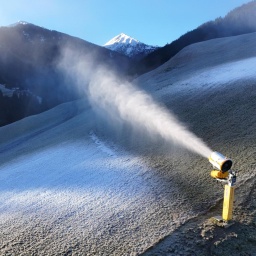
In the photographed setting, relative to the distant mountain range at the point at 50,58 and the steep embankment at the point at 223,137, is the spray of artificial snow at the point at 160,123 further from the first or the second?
the distant mountain range at the point at 50,58

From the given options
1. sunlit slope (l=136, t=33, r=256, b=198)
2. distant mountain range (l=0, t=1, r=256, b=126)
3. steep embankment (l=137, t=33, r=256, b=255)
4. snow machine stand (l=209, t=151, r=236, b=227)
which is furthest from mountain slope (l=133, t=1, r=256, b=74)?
snow machine stand (l=209, t=151, r=236, b=227)

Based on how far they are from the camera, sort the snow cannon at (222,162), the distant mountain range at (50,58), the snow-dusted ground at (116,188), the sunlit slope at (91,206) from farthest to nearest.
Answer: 1. the distant mountain range at (50,58)
2. the snow-dusted ground at (116,188)
3. the sunlit slope at (91,206)
4. the snow cannon at (222,162)

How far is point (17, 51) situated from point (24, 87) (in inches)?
1485

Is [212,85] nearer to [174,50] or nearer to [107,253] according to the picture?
[107,253]

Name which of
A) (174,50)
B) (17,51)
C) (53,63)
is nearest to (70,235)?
(174,50)

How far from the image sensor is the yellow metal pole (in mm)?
6275

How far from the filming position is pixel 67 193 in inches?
388

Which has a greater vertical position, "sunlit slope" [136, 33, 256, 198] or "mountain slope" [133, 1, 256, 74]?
"mountain slope" [133, 1, 256, 74]

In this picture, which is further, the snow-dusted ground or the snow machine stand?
the snow-dusted ground

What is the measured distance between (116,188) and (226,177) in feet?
13.1

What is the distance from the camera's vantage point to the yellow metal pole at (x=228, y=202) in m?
6.27

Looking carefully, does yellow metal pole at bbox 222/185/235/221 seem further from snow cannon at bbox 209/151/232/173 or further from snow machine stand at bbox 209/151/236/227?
snow cannon at bbox 209/151/232/173

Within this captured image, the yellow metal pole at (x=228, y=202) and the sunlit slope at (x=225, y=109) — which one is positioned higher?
the sunlit slope at (x=225, y=109)

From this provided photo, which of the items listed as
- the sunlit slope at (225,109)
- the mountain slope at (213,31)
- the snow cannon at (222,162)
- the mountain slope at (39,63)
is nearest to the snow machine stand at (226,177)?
the snow cannon at (222,162)
